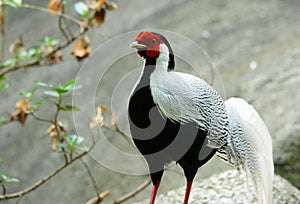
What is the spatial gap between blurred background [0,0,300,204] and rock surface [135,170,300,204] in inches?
13.9

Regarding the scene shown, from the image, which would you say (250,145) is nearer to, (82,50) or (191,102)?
(191,102)

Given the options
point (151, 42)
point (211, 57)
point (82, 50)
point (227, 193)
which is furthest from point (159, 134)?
point (211, 57)

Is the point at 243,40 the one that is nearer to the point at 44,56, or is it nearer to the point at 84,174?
the point at 84,174

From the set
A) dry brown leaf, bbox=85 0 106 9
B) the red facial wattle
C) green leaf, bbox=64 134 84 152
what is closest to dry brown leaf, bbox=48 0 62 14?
dry brown leaf, bbox=85 0 106 9

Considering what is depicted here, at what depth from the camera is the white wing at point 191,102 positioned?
1.27 metres

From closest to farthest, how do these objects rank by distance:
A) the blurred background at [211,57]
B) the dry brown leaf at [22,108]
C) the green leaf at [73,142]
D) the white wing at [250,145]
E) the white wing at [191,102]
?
the white wing at [191,102]
the white wing at [250,145]
the green leaf at [73,142]
the dry brown leaf at [22,108]
the blurred background at [211,57]

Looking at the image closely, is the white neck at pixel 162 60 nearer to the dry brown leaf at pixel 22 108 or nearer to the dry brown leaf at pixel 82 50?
the dry brown leaf at pixel 82 50

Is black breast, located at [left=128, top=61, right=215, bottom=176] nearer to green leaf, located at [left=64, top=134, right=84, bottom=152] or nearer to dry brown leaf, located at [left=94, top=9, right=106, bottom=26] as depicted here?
green leaf, located at [left=64, top=134, right=84, bottom=152]

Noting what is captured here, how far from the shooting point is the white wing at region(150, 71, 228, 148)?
4.16ft

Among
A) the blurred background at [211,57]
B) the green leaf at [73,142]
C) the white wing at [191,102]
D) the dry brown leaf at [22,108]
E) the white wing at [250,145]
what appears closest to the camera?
the white wing at [191,102]

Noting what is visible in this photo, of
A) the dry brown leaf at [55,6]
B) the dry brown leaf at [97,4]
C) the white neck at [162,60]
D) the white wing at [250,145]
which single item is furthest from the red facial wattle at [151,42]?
the dry brown leaf at [55,6]

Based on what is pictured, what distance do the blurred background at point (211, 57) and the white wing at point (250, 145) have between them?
681mm

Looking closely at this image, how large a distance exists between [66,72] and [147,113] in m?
2.45

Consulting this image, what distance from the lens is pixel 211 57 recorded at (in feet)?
12.1
